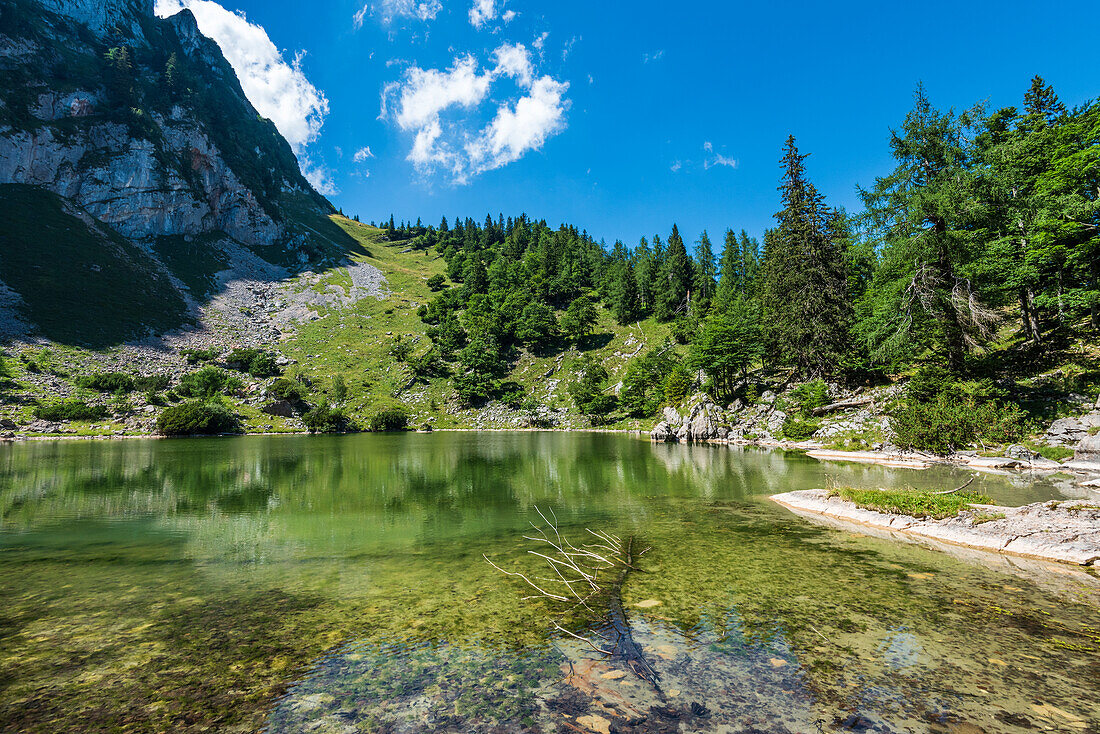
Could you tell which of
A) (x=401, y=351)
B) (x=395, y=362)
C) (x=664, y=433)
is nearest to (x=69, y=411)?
(x=395, y=362)

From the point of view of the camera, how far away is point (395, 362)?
338ft

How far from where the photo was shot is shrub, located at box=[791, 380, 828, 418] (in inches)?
1695

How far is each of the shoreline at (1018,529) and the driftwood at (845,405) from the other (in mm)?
28996

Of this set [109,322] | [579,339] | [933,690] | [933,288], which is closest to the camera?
[933,690]

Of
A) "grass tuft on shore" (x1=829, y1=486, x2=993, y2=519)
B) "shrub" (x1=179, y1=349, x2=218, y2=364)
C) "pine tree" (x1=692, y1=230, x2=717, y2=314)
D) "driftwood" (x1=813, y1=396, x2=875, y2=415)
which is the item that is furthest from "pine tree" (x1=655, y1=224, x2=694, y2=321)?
"shrub" (x1=179, y1=349, x2=218, y2=364)

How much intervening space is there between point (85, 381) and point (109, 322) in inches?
869

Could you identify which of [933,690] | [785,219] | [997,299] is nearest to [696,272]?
[785,219]

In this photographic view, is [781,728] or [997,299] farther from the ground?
[997,299]

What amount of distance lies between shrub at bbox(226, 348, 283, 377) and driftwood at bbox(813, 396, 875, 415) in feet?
314

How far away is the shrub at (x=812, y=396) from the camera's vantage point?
141 ft

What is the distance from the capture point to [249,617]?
29.2 feet

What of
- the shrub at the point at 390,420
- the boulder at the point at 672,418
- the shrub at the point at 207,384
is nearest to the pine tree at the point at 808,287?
the boulder at the point at 672,418

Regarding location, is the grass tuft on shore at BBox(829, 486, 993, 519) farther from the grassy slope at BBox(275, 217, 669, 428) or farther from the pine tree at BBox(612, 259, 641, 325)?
the pine tree at BBox(612, 259, 641, 325)

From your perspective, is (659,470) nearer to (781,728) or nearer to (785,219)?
(781,728)
